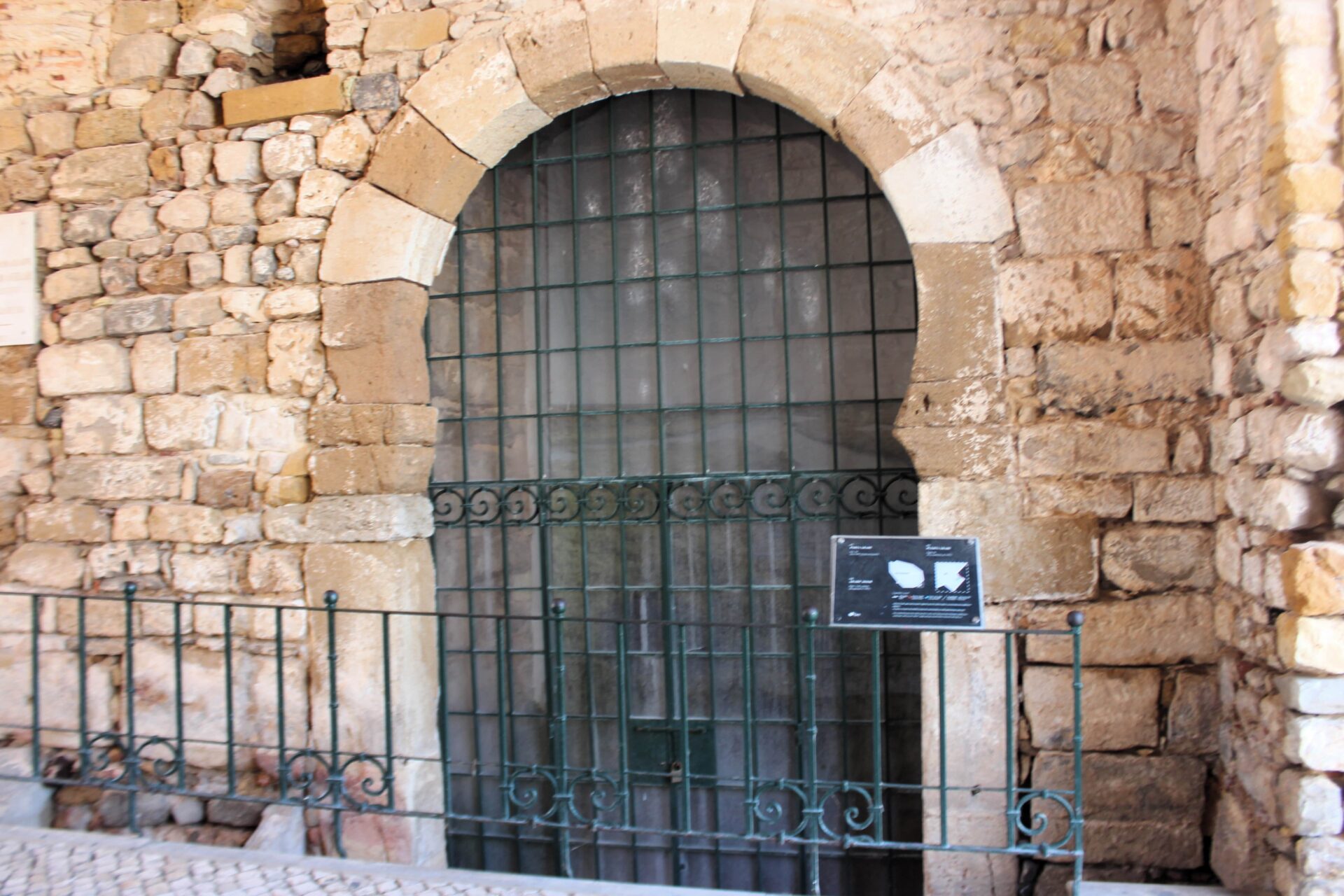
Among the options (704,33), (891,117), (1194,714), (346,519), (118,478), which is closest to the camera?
(1194,714)

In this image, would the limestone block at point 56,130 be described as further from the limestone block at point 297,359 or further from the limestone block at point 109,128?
the limestone block at point 297,359

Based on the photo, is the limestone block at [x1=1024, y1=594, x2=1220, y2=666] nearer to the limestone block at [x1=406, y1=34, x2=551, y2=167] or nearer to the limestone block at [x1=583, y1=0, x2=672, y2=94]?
the limestone block at [x1=583, y1=0, x2=672, y2=94]

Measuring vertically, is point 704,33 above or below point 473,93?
above

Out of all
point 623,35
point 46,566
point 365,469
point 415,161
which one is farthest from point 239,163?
point 46,566

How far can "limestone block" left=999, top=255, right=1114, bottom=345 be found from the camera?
299cm

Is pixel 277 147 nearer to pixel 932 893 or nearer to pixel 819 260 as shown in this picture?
pixel 819 260

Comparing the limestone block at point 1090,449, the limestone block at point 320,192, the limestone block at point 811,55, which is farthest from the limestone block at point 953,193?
the limestone block at point 320,192

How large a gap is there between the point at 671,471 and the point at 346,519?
52.8 inches

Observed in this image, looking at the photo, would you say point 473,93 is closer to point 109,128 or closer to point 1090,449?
point 109,128

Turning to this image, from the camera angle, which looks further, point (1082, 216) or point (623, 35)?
point (623, 35)

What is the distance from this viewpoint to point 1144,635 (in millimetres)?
2912

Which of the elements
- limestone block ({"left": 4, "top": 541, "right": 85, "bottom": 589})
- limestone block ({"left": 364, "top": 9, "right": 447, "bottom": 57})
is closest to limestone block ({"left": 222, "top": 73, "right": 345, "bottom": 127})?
limestone block ({"left": 364, "top": 9, "right": 447, "bottom": 57})

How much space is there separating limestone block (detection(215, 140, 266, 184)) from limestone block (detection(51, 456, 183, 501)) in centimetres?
122

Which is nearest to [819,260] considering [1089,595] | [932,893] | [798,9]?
[798,9]
